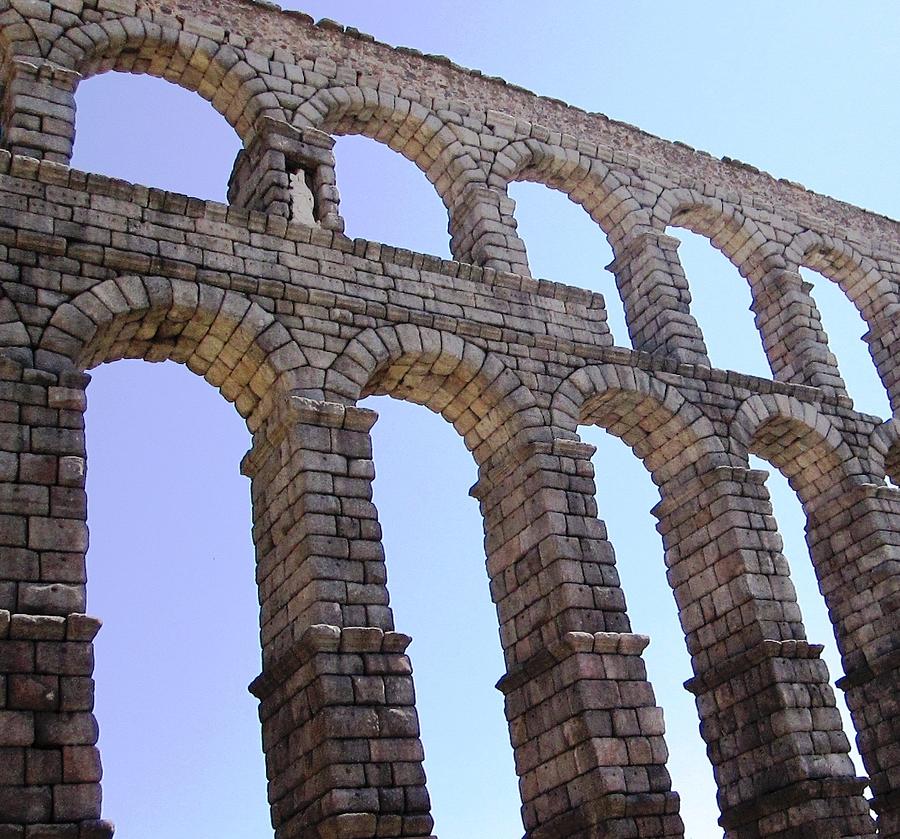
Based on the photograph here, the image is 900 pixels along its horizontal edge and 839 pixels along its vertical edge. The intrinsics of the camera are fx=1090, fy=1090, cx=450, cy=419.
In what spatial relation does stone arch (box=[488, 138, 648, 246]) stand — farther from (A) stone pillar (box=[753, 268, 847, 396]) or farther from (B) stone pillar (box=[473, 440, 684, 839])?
(B) stone pillar (box=[473, 440, 684, 839])

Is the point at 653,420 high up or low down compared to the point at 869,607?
up

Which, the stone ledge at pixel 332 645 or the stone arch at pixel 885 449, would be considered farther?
the stone arch at pixel 885 449

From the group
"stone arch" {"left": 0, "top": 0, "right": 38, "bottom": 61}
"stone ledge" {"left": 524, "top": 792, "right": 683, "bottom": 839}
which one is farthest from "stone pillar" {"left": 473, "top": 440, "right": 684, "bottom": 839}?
"stone arch" {"left": 0, "top": 0, "right": 38, "bottom": 61}

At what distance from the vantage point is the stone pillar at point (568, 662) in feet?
33.5

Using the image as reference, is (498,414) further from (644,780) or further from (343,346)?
(644,780)

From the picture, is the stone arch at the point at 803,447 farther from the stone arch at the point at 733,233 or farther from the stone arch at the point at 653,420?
the stone arch at the point at 733,233

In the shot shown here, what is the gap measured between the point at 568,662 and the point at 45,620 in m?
5.02

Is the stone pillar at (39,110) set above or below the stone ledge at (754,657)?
above

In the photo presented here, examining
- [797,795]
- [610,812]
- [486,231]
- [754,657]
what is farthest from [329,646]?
[486,231]

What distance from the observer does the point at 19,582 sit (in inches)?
341

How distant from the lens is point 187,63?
1365 centimetres

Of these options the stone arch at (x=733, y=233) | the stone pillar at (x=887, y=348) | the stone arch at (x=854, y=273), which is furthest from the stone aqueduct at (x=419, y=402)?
the stone arch at (x=854, y=273)

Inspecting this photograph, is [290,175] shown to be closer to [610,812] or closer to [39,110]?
[39,110]

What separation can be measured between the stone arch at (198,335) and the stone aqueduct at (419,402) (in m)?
0.04
